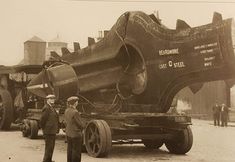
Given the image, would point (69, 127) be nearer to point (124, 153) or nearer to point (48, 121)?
point (48, 121)

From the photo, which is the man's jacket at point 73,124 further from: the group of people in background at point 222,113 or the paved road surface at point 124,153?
the group of people in background at point 222,113

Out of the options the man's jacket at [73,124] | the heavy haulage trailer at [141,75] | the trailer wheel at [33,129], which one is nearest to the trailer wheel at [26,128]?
the trailer wheel at [33,129]

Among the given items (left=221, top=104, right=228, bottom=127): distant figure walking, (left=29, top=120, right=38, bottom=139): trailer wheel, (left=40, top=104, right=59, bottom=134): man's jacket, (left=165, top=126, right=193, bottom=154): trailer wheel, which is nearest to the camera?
(left=40, top=104, right=59, bottom=134): man's jacket

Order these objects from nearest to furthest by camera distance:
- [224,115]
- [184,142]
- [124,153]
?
[184,142]
[124,153]
[224,115]

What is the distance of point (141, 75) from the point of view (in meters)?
11.0

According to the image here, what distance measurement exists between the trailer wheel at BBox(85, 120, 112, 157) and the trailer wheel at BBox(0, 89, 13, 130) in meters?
6.40

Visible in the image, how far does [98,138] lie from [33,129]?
472 cm

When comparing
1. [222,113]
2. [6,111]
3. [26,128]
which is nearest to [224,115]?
[222,113]

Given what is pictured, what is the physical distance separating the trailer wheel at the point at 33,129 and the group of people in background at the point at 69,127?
18.3 feet

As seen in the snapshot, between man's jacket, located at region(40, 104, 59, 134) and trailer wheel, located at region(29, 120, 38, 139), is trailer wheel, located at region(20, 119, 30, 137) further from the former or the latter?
man's jacket, located at region(40, 104, 59, 134)

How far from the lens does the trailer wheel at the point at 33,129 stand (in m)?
14.6

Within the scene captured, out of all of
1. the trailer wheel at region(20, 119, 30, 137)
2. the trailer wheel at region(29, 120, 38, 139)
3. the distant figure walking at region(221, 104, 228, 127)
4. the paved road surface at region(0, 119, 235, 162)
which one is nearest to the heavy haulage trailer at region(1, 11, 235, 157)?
the paved road surface at region(0, 119, 235, 162)

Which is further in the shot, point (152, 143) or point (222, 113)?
point (222, 113)

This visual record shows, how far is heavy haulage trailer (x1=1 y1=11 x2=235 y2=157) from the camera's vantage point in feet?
31.2
